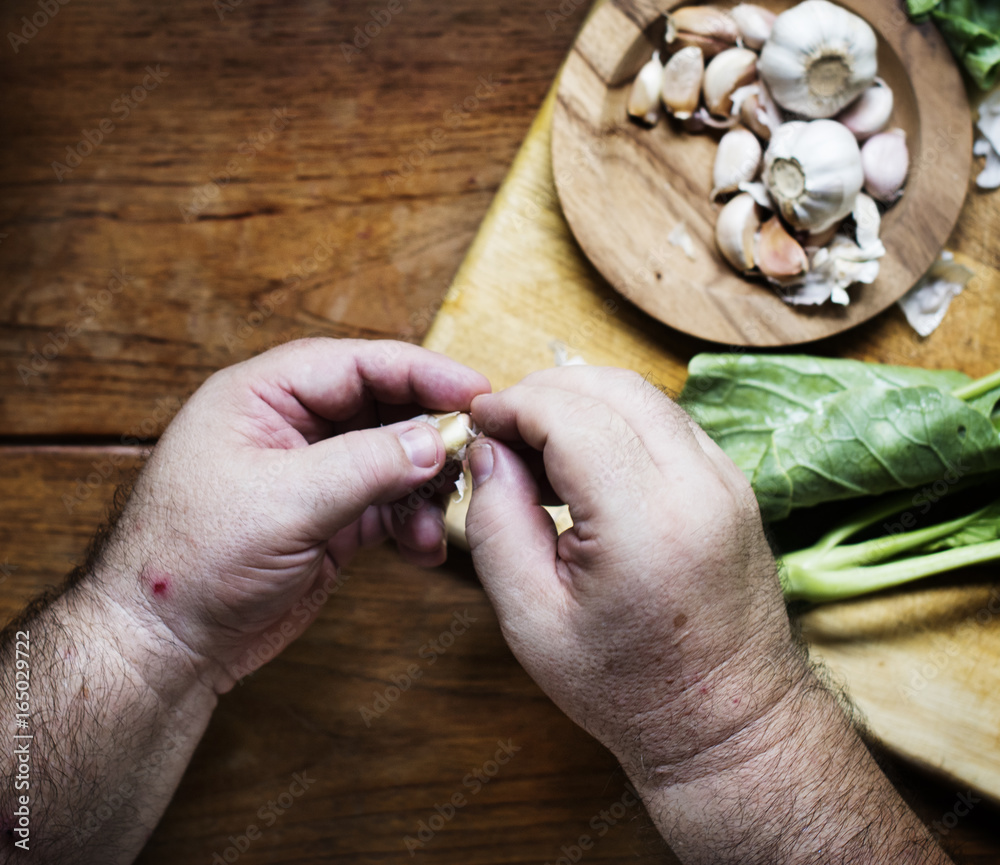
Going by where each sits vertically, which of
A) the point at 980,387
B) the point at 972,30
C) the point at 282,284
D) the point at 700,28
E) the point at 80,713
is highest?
the point at 972,30

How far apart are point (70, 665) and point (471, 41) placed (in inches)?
53.5

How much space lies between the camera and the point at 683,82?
4.34 ft

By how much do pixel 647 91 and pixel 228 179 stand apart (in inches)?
34.4

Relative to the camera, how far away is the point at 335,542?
1211mm

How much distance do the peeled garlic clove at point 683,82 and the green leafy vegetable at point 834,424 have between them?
1.68 ft

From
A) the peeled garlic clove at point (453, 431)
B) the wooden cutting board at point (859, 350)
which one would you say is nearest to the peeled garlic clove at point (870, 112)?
the wooden cutting board at point (859, 350)

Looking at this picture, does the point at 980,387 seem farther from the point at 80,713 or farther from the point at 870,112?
the point at 80,713

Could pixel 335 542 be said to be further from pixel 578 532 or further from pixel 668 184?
pixel 668 184

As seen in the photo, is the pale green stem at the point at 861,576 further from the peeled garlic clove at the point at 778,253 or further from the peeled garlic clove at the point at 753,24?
the peeled garlic clove at the point at 753,24

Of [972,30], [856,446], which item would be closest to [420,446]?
[856,446]

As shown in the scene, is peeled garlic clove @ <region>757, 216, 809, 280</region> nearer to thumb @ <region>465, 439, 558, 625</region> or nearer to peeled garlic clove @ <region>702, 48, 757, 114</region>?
peeled garlic clove @ <region>702, 48, 757, 114</region>

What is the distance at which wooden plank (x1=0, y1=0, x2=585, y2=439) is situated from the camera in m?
1.44

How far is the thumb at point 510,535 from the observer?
2.85 ft

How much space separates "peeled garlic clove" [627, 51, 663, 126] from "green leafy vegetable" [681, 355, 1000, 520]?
1.66ft
